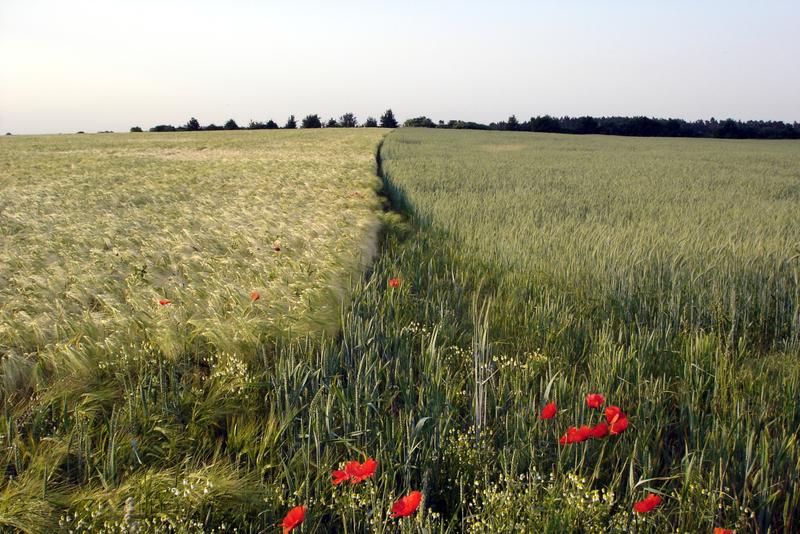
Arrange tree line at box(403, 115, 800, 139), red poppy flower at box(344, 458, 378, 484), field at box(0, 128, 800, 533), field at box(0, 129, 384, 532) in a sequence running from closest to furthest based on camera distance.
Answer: red poppy flower at box(344, 458, 378, 484), field at box(0, 128, 800, 533), field at box(0, 129, 384, 532), tree line at box(403, 115, 800, 139)

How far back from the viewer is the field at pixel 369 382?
1.54 m

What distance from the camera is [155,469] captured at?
5.40 feet

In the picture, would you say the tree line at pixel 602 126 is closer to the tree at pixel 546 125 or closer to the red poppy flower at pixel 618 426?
the tree at pixel 546 125

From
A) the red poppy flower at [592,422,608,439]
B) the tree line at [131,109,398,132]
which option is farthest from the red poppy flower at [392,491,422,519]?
the tree line at [131,109,398,132]

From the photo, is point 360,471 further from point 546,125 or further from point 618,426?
point 546,125

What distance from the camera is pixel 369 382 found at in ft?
7.05

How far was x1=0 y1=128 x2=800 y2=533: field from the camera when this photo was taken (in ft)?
5.06

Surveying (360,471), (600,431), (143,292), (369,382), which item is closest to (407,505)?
(360,471)

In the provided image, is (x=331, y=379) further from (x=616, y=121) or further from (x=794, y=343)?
(x=616, y=121)

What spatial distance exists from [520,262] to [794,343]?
166cm

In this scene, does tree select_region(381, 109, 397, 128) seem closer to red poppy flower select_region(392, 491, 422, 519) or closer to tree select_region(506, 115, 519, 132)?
tree select_region(506, 115, 519, 132)

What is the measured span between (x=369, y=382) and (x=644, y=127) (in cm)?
5230

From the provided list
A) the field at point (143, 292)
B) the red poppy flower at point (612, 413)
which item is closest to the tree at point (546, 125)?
the field at point (143, 292)

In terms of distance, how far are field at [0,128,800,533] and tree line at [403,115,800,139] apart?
49.0 metres
